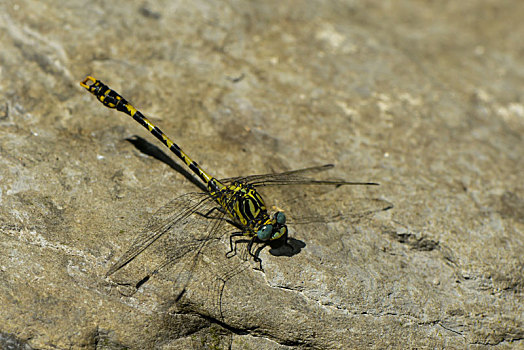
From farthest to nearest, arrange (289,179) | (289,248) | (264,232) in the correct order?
(289,179), (289,248), (264,232)

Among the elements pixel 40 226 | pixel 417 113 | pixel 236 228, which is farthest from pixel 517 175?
pixel 40 226

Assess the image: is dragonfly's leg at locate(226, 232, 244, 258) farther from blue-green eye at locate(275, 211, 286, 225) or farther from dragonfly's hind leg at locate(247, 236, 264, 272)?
blue-green eye at locate(275, 211, 286, 225)

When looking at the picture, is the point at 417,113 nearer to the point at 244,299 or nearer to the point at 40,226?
the point at 244,299

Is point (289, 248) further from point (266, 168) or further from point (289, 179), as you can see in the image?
point (266, 168)

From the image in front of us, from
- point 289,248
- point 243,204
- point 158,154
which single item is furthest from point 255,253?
point 158,154

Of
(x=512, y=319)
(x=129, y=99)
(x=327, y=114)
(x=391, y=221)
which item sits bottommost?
(x=512, y=319)
